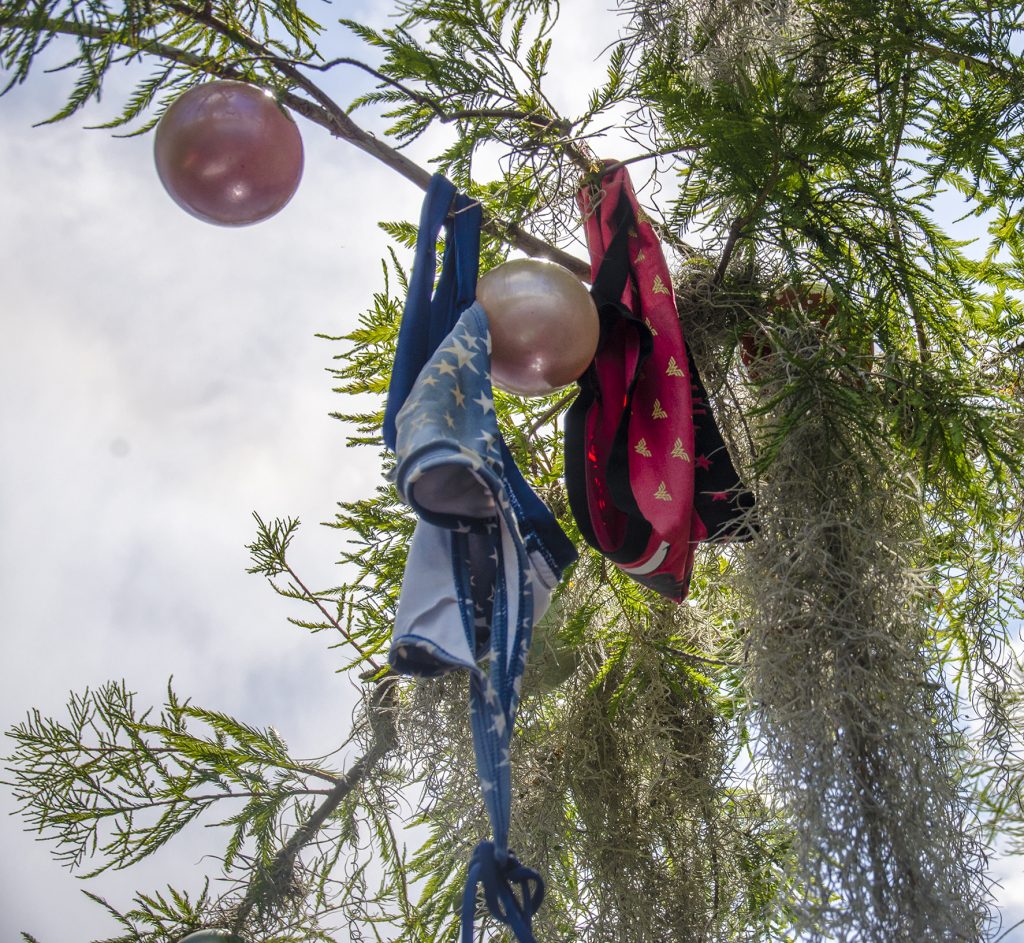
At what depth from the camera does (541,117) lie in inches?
41.4

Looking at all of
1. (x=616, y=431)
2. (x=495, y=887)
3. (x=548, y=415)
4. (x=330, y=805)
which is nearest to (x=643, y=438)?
(x=616, y=431)

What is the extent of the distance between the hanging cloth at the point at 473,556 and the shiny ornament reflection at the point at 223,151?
0.19 m

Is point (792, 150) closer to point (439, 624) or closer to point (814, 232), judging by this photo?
point (814, 232)

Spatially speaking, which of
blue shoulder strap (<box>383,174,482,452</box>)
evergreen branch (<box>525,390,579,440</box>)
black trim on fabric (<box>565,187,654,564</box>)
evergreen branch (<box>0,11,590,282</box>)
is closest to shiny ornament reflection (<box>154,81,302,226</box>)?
evergreen branch (<box>0,11,590,282</box>)

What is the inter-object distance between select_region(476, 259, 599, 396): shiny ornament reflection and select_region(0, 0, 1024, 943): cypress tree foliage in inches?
5.5

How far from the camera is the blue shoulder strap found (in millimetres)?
981

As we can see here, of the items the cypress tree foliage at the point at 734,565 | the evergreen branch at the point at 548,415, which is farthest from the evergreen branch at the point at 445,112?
the evergreen branch at the point at 548,415

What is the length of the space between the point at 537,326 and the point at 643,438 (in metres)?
0.17

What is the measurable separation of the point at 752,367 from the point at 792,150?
23 centimetres

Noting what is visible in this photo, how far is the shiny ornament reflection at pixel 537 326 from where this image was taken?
926 millimetres

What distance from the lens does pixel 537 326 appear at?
36.4 inches

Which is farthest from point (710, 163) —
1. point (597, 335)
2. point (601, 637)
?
point (601, 637)

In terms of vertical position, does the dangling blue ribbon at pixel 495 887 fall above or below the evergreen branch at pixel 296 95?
below

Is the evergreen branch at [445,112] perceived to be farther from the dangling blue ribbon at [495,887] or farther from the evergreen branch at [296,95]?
the dangling blue ribbon at [495,887]
